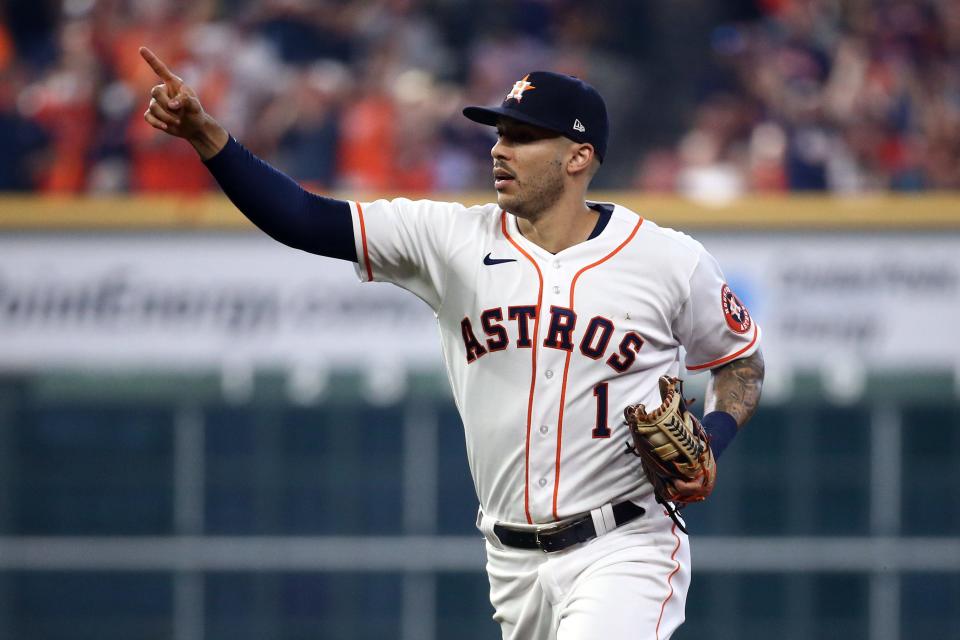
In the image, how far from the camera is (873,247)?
7965 millimetres

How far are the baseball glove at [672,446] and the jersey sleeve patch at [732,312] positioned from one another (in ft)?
1.18

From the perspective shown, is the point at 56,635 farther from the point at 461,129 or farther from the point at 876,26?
the point at 876,26

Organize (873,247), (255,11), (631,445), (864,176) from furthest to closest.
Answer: (255,11), (864,176), (873,247), (631,445)

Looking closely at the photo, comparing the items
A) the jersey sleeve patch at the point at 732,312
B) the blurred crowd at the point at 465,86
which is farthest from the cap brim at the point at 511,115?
the blurred crowd at the point at 465,86

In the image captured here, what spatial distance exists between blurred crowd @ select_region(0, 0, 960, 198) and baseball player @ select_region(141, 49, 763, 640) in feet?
14.4

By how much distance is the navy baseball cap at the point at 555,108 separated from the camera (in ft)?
12.8

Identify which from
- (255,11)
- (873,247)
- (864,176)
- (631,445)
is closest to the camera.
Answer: (631,445)

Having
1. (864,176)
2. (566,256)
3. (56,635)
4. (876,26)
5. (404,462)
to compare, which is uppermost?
(876,26)

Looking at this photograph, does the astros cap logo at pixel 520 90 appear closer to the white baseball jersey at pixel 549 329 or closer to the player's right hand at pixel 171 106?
the white baseball jersey at pixel 549 329

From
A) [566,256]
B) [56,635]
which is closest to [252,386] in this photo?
[56,635]

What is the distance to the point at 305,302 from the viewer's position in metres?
8.03

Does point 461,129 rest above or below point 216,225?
above

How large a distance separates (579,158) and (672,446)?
2.76 ft

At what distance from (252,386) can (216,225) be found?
865mm
